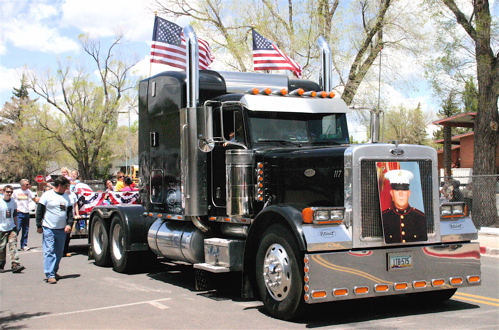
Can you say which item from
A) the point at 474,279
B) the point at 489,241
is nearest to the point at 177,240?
the point at 474,279

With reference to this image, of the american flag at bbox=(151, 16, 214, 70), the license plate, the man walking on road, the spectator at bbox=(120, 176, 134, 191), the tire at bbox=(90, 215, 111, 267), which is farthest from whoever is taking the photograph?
the spectator at bbox=(120, 176, 134, 191)

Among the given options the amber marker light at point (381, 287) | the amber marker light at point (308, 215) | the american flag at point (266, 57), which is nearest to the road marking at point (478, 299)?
the amber marker light at point (381, 287)

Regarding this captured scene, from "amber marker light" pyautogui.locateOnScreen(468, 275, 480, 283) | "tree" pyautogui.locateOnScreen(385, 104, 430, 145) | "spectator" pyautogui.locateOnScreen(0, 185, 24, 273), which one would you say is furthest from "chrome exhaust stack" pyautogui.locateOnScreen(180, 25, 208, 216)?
"tree" pyautogui.locateOnScreen(385, 104, 430, 145)

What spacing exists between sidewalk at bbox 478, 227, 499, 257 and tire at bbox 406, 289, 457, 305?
7.16m

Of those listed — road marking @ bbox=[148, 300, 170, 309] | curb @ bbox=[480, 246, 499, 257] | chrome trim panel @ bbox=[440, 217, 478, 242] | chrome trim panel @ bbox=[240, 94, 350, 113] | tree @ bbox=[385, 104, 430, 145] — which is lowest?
curb @ bbox=[480, 246, 499, 257]

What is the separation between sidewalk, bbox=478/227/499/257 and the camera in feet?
48.0

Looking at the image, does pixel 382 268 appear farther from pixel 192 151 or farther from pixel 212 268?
pixel 192 151

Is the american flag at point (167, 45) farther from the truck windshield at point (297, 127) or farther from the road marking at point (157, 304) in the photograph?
the road marking at point (157, 304)

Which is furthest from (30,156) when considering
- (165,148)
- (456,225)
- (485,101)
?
(456,225)

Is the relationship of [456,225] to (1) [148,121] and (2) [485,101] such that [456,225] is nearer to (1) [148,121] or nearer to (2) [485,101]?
(1) [148,121]

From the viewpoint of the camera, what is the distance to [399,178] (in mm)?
7254

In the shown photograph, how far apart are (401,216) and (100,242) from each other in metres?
7.38

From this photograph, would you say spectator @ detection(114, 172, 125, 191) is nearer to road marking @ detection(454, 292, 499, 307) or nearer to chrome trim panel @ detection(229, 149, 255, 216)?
chrome trim panel @ detection(229, 149, 255, 216)

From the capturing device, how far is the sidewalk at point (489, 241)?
14.6 meters
